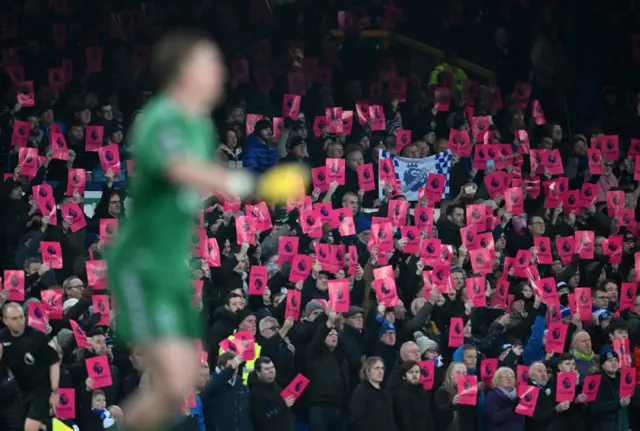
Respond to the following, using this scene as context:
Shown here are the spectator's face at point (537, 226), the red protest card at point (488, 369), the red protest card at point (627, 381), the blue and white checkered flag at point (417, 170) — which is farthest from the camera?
the blue and white checkered flag at point (417, 170)

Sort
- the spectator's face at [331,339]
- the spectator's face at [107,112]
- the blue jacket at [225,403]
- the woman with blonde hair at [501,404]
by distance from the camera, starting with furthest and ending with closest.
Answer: the spectator's face at [107,112] → the woman with blonde hair at [501,404] → the spectator's face at [331,339] → the blue jacket at [225,403]

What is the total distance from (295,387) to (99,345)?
168cm

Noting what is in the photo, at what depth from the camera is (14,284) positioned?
11.9m

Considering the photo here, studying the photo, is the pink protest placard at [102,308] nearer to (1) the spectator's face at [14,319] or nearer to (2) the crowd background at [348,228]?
(2) the crowd background at [348,228]

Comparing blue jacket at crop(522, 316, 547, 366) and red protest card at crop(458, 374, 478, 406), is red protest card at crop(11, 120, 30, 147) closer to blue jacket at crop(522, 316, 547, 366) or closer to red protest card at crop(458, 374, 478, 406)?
red protest card at crop(458, 374, 478, 406)

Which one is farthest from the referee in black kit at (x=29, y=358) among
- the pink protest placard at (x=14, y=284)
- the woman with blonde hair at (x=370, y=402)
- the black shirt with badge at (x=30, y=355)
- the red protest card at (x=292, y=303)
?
the woman with blonde hair at (x=370, y=402)

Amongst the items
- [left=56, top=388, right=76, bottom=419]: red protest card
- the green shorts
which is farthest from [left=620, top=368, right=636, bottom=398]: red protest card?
the green shorts

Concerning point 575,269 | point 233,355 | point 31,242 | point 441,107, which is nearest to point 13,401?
point 233,355

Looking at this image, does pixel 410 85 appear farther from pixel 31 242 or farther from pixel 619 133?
pixel 31 242

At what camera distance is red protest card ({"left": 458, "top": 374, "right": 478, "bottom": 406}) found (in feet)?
40.6

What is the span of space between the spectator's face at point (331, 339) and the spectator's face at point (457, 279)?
5.09 ft

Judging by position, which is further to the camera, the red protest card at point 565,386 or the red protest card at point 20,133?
the red protest card at point 20,133

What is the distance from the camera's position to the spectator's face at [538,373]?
1277cm

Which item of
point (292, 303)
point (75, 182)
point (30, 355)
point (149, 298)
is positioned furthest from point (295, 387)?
point (149, 298)
